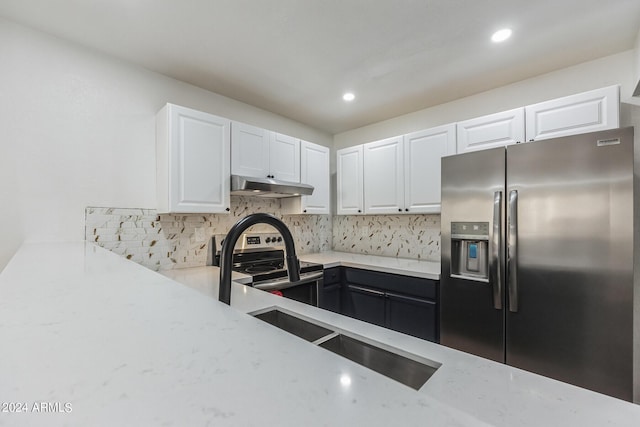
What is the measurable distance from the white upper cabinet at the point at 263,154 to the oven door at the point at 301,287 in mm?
970

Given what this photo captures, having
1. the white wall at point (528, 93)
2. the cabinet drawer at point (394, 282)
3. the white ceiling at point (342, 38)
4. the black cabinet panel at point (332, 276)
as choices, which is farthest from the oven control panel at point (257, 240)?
the white wall at point (528, 93)

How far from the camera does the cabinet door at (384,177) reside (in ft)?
9.18

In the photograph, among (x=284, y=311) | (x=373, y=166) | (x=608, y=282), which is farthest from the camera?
(x=373, y=166)

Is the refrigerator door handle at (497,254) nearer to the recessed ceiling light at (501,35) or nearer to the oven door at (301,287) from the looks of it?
the recessed ceiling light at (501,35)

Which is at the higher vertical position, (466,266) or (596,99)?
(596,99)

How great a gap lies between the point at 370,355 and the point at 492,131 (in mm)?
2138

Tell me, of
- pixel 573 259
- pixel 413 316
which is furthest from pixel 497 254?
pixel 413 316

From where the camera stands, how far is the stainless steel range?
86.1 inches

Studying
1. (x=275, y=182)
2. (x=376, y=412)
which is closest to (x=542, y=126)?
(x=275, y=182)

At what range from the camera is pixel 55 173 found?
1802mm

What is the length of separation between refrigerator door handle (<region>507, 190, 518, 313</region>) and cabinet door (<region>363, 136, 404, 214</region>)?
3.58ft

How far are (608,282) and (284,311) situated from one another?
170 cm

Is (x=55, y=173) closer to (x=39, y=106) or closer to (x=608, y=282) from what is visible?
(x=39, y=106)

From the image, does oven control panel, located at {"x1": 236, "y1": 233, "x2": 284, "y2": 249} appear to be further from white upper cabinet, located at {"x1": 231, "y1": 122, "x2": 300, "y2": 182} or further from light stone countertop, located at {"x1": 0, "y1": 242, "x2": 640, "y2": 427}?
light stone countertop, located at {"x1": 0, "y1": 242, "x2": 640, "y2": 427}
